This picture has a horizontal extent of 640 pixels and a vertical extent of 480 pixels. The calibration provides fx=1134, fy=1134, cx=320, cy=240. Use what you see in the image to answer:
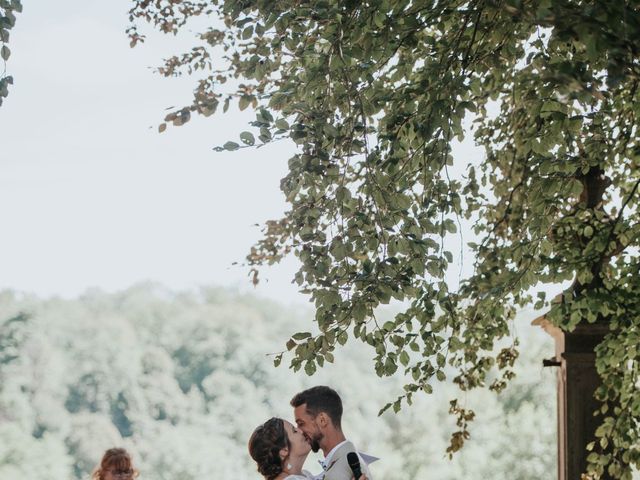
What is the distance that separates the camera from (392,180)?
5.26 meters

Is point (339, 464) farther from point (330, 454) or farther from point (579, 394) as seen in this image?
point (579, 394)

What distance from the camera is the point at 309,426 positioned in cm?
539

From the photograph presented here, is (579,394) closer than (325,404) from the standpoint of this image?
No

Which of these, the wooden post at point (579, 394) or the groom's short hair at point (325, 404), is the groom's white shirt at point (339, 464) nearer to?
the groom's short hair at point (325, 404)

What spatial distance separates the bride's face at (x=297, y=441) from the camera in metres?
5.14

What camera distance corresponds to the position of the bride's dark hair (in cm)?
509

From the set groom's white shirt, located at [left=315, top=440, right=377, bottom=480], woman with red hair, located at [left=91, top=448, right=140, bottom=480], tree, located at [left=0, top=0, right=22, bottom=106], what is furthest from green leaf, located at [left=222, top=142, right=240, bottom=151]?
woman with red hair, located at [left=91, top=448, right=140, bottom=480]

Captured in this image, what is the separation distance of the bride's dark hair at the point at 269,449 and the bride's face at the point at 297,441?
30 mm

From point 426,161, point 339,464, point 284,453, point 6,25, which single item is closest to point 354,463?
point 339,464

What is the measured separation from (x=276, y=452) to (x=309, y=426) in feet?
1.13

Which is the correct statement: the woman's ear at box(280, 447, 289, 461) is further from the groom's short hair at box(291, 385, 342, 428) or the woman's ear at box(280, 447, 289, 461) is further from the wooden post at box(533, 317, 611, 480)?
the wooden post at box(533, 317, 611, 480)

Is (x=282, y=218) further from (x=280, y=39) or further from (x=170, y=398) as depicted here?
(x=170, y=398)

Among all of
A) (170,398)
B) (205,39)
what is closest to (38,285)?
(170,398)

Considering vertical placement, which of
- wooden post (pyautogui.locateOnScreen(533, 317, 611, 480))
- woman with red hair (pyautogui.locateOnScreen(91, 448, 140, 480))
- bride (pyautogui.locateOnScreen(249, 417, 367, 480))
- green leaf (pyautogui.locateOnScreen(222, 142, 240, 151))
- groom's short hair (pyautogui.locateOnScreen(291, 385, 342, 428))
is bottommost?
bride (pyautogui.locateOnScreen(249, 417, 367, 480))
